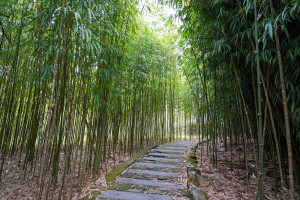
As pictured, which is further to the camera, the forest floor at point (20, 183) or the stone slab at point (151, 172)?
the forest floor at point (20, 183)

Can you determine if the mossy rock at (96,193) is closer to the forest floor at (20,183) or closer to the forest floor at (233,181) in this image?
the forest floor at (20,183)

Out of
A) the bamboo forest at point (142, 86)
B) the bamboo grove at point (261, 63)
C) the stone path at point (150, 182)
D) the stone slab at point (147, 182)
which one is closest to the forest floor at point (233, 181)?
the bamboo forest at point (142, 86)

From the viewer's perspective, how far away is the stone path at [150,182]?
1896 mm

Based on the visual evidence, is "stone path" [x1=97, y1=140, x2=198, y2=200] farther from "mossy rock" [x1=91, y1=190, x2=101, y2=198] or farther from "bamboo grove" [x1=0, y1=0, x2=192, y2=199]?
"bamboo grove" [x1=0, y1=0, x2=192, y2=199]

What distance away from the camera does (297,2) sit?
4.82ft

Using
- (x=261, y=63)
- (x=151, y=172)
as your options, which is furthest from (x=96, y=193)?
(x=261, y=63)

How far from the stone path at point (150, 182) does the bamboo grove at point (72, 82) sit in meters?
0.53

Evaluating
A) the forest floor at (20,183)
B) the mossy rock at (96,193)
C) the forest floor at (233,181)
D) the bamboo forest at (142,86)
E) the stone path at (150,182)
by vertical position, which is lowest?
the forest floor at (20,183)

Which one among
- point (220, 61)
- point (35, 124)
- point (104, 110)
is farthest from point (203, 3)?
point (35, 124)

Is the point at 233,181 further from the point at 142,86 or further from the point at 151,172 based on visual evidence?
the point at 142,86

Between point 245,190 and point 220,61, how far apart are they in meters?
2.07

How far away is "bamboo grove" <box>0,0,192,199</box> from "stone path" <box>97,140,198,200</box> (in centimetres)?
53

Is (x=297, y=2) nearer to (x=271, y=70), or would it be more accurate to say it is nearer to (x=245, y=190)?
(x=271, y=70)

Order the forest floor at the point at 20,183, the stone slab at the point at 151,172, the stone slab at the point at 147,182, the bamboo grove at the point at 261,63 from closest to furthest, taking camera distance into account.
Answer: the bamboo grove at the point at 261,63 → the stone slab at the point at 147,182 → the stone slab at the point at 151,172 → the forest floor at the point at 20,183
